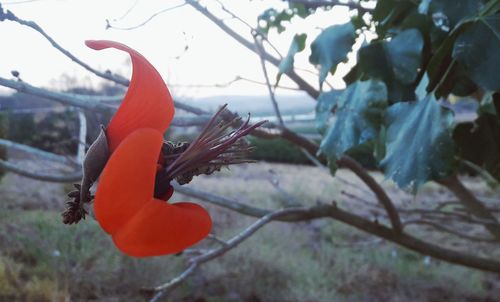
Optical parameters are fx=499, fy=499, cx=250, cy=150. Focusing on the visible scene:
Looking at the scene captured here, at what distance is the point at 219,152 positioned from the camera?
0.24m

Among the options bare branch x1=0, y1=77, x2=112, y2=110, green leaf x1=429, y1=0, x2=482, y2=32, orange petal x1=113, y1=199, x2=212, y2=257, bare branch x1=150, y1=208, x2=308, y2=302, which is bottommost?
Answer: bare branch x1=150, y1=208, x2=308, y2=302

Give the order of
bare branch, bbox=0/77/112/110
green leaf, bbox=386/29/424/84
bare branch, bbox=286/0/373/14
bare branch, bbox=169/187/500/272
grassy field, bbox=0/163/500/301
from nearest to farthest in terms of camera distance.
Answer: bare branch, bbox=0/77/112/110 < green leaf, bbox=386/29/424/84 < bare branch, bbox=286/0/373/14 < bare branch, bbox=169/187/500/272 < grassy field, bbox=0/163/500/301

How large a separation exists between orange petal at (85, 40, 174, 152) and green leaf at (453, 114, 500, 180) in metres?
0.61

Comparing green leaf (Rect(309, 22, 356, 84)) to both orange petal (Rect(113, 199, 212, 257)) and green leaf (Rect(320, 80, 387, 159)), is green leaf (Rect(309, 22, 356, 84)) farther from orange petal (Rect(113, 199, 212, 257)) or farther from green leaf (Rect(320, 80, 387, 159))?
orange petal (Rect(113, 199, 212, 257))

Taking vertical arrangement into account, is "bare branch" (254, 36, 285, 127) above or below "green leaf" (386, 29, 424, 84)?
below

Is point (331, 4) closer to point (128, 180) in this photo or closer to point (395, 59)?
point (395, 59)

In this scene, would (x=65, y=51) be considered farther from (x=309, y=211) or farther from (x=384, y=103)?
(x=309, y=211)

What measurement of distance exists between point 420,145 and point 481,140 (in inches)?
9.7

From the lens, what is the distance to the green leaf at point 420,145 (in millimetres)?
512

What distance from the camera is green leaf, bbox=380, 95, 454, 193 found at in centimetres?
51

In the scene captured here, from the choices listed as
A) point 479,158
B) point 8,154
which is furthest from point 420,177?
point 8,154

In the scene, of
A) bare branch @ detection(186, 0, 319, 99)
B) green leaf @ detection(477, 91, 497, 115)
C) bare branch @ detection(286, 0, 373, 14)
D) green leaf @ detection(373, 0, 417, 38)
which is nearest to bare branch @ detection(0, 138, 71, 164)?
bare branch @ detection(186, 0, 319, 99)

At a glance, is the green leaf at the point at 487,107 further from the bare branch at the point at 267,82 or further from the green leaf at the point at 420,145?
the bare branch at the point at 267,82

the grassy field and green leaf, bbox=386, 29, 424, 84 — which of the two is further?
the grassy field
